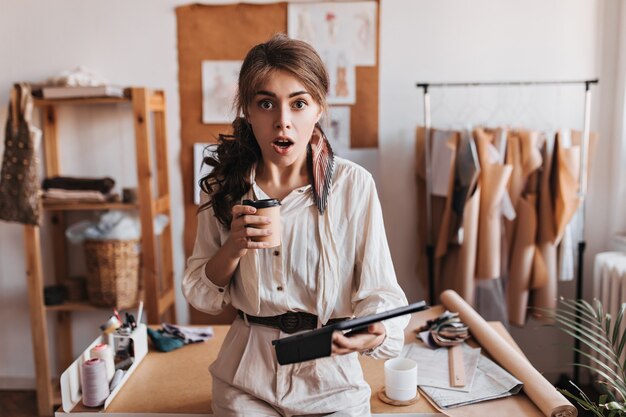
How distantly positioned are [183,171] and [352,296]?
5.55 feet

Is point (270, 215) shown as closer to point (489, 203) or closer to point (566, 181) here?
point (489, 203)

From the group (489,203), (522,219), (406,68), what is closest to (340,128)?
(406,68)

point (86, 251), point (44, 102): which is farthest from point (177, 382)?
point (44, 102)

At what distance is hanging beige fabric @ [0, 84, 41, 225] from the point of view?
99.9 inches

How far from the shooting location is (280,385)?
1383 millimetres

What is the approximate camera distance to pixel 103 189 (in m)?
2.71

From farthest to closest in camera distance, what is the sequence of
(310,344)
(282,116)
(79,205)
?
(79,205), (282,116), (310,344)

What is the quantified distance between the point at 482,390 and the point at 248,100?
1005 millimetres

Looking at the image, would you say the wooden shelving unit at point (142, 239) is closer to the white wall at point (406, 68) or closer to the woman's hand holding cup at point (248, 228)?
the white wall at point (406, 68)

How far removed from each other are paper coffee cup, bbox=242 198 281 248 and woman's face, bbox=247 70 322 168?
16cm

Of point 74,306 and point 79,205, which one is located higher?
point 79,205

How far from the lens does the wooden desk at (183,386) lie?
1.57m

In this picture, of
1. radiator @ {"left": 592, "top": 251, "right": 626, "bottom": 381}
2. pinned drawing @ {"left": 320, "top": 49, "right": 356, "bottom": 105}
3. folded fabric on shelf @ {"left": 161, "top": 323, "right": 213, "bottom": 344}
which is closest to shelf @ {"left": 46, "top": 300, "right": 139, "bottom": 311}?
folded fabric on shelf @ {"left": 161, "top": 323, "right": 213, "bottom": 344}

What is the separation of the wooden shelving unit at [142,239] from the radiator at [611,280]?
76.9 inches
